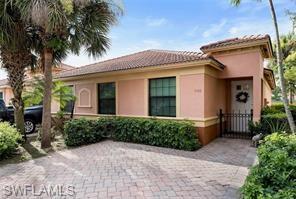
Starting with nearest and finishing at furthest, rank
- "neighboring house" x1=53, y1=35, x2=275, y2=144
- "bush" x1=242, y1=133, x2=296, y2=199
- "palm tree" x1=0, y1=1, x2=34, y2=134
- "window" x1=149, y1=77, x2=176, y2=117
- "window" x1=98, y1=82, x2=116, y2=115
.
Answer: "bush" x1=242, y1=133, x2=296, y2=199
"palm tree" x1=0, y1=1, x2=34, y2=134
"neighboring house" x1=53, y1=35, x2=275, y2=144
"window" x1=149, y1=77, x2=176, y2=117
"window" x1=98, y1=82, x2=116, y2=115

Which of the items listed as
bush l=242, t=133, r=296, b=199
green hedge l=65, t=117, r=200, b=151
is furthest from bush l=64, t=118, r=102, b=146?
bush l=242, t=133, r=296, b=199

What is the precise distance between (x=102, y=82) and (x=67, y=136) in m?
3.80

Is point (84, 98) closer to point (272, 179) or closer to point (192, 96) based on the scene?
point (192, 96)

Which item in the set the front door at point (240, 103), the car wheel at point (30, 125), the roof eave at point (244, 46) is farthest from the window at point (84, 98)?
the front door at point (240, 103)

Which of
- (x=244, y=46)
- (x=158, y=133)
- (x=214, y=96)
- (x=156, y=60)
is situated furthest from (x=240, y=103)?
(x=158, y=133)

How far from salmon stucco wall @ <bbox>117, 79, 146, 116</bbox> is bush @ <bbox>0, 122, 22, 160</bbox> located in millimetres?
4837

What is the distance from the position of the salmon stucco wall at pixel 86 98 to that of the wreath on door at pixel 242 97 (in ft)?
25.5

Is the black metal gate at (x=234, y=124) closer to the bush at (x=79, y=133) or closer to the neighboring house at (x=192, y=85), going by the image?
the neighboring house at (x=192, y=85)

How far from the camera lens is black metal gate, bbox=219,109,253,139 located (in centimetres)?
1078

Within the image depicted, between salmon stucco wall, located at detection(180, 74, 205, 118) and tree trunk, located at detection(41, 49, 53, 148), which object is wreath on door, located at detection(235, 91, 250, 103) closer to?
salmon stucco wall, located at detection(180, 74, 205, 118)

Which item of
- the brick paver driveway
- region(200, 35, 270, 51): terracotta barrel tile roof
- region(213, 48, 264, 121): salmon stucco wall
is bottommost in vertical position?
the brick paver driveway

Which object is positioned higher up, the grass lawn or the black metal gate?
the black metal gate

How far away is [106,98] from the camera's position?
1225 cm

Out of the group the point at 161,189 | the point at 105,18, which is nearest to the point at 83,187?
the point at 161,189
